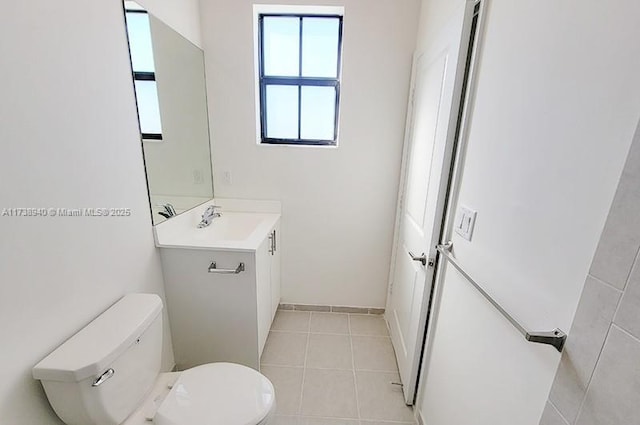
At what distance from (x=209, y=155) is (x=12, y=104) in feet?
4.29

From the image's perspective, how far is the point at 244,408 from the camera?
1016 mm

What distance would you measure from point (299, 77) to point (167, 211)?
1.35 metres

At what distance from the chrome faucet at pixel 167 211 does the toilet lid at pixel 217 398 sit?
827 mm

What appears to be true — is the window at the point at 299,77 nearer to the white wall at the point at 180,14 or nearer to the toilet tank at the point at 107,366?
the white wall at the point at 180,14

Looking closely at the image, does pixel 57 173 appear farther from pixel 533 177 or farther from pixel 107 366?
pixel 533 177

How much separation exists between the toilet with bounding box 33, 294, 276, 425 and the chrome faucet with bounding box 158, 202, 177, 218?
49cm

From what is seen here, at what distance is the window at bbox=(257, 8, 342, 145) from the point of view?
1979 mm

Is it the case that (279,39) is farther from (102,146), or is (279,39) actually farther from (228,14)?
(102,146)

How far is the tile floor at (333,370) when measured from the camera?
1506mm

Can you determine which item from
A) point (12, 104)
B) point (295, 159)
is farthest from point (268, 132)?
point (12, 104)

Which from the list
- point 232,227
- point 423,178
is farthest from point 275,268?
point 423,178

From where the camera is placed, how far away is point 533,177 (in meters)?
0.71

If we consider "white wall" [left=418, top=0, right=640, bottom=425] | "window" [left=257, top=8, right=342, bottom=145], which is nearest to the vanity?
"window" [left=257, top=8, right=342, bottom=145]

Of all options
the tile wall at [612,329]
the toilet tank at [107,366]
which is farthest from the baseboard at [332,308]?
the tile wall at [612,329]
